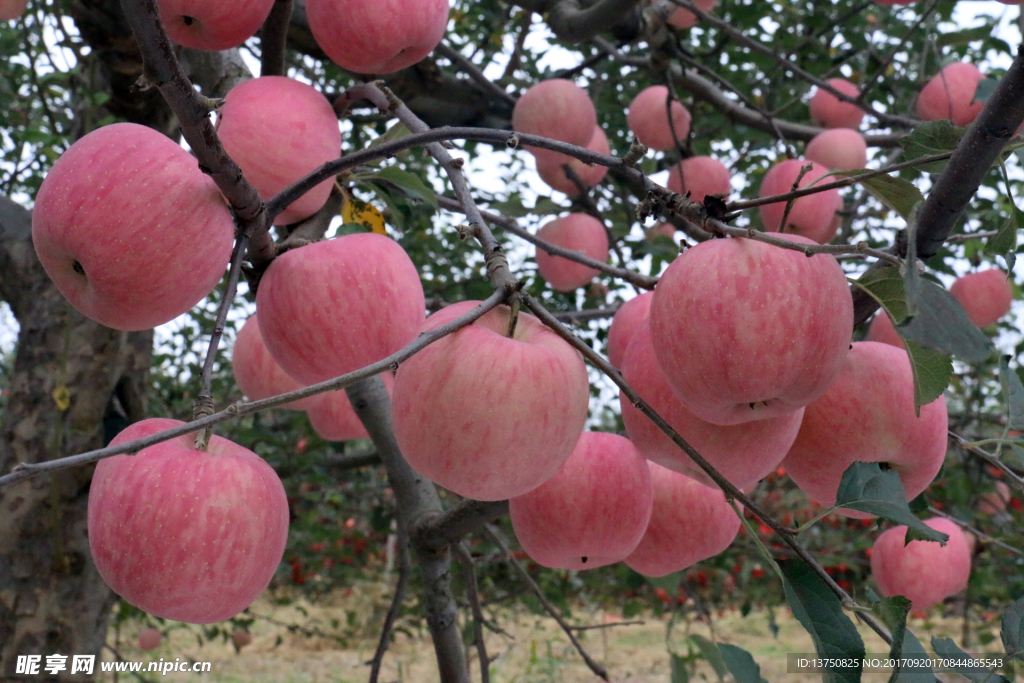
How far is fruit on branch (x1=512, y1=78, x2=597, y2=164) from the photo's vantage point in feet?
6.42

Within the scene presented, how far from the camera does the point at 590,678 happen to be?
4.59 metres

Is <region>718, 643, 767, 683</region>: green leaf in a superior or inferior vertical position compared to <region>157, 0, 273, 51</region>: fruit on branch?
inferior

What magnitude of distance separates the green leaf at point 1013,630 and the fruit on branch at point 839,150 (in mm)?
1583

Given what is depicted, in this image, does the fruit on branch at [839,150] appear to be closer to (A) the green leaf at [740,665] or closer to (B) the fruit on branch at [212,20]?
(A) the green leaf at [740,665]

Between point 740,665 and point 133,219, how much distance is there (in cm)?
87

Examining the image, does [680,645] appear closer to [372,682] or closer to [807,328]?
[372,682]

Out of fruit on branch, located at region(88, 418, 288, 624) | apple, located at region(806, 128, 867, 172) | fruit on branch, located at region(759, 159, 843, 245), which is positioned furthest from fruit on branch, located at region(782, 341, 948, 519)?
apple, located at region(806, 128, 867, 172)

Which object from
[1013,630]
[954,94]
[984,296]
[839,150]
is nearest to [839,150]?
[839,150]

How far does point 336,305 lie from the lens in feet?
2.80

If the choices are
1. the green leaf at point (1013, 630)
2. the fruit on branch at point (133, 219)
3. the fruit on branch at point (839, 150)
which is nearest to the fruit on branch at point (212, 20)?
the fruit on branch at point (133, 219)

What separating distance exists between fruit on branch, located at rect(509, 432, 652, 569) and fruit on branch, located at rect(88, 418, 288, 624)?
0.36m

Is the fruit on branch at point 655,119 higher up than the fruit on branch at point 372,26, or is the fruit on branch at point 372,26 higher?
the fruit on branch at point 655,119

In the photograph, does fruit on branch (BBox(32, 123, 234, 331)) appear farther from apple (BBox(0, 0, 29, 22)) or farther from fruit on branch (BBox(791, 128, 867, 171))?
fruit on branch (BBox(791, 128, 867, 171))

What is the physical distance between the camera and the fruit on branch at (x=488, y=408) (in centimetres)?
65
